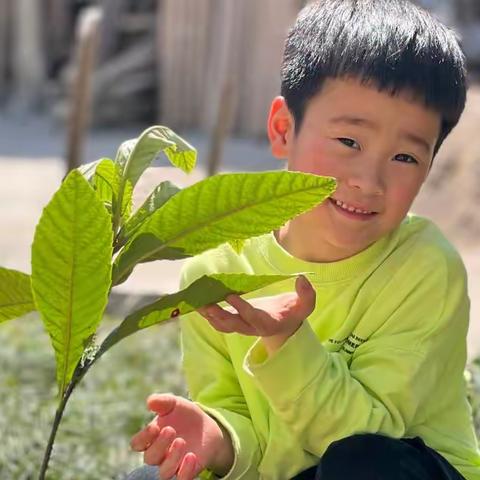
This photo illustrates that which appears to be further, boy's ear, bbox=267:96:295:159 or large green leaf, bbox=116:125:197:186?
boy's ear, bbox=267:96:295:159

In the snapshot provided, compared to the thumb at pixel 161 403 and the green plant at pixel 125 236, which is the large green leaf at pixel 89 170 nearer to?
the green plant at pixel 125 236

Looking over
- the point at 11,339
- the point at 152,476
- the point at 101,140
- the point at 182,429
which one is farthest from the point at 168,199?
the point at 101,140

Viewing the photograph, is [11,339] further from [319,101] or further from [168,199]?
[168,199]

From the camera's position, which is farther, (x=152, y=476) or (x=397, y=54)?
(x=152, y=476)

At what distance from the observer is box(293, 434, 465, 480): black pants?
1846 mm

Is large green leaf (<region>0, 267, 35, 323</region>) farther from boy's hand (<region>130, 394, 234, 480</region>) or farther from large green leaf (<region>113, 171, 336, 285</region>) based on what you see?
boy's hand (<region>130, 394, 234, 480</region>)

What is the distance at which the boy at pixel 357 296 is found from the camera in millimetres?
1892

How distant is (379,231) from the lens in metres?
2.06

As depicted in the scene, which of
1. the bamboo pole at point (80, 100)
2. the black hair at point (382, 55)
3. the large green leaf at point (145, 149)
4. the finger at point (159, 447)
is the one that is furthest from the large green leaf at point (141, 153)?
the bamboo pole at point (80, 100)

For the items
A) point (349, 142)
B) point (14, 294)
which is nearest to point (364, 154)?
point (349, 142)

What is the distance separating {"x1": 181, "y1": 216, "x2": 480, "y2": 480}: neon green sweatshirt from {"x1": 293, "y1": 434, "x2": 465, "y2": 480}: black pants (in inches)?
2.2

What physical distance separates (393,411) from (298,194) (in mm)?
598

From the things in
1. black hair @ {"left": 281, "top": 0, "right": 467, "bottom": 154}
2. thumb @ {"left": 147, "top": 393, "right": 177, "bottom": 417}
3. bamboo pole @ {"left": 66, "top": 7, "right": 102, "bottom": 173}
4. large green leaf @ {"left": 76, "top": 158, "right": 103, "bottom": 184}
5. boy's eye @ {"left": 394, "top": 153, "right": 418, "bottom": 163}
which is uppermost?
black hair @ {"left": 281, "top": 0, "right": 467, "bottom": 154}

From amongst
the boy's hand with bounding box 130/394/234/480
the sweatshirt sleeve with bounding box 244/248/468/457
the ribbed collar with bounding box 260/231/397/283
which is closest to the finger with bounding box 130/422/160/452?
the boy's hand with bounding box 130/394/234/480
